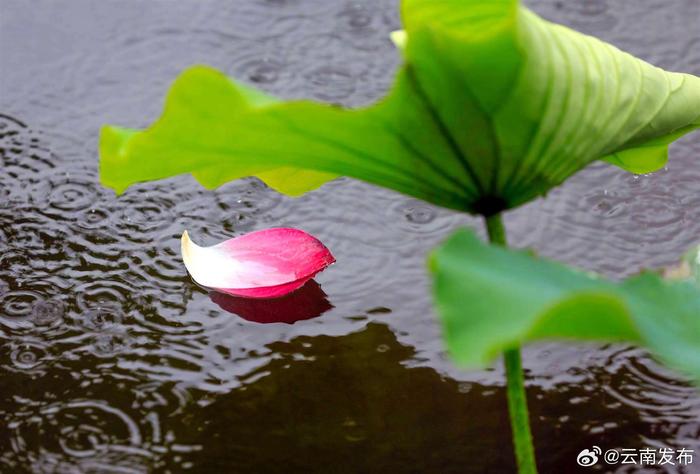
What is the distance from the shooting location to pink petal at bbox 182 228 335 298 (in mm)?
942

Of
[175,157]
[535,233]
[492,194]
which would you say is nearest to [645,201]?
[535,233]

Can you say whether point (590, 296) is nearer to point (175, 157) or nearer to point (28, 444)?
point (175, 157)

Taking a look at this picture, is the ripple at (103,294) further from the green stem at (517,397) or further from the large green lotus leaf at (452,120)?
the green stem at (517,397)

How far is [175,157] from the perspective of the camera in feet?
2.18

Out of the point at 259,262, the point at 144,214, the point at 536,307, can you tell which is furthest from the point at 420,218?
the point at 536,307

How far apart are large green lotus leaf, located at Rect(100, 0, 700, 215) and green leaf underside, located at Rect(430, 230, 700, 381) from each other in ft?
0.30

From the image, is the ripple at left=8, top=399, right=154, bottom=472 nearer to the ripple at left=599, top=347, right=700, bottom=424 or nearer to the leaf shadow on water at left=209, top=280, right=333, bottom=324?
the leaf shadow on water at left=209, top=280, right=333, bottom=324

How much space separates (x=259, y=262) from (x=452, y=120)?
39cm

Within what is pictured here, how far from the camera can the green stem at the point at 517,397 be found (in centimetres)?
65

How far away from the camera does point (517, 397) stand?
66 cm

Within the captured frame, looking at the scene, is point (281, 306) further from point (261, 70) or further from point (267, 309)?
point (261, 70)

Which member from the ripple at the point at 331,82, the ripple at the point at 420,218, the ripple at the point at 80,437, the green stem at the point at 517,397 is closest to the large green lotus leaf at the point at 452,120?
the green stem at the point at 517,397

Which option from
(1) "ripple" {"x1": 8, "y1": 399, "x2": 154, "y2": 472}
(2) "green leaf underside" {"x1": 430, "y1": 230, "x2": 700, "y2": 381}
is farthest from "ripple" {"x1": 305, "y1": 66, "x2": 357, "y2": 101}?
(2) "green leaf underside" {"x1": 430, "y1": 230, "x2": 700, "y2": 381}

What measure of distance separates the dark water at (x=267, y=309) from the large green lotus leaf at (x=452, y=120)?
8.9 inches
